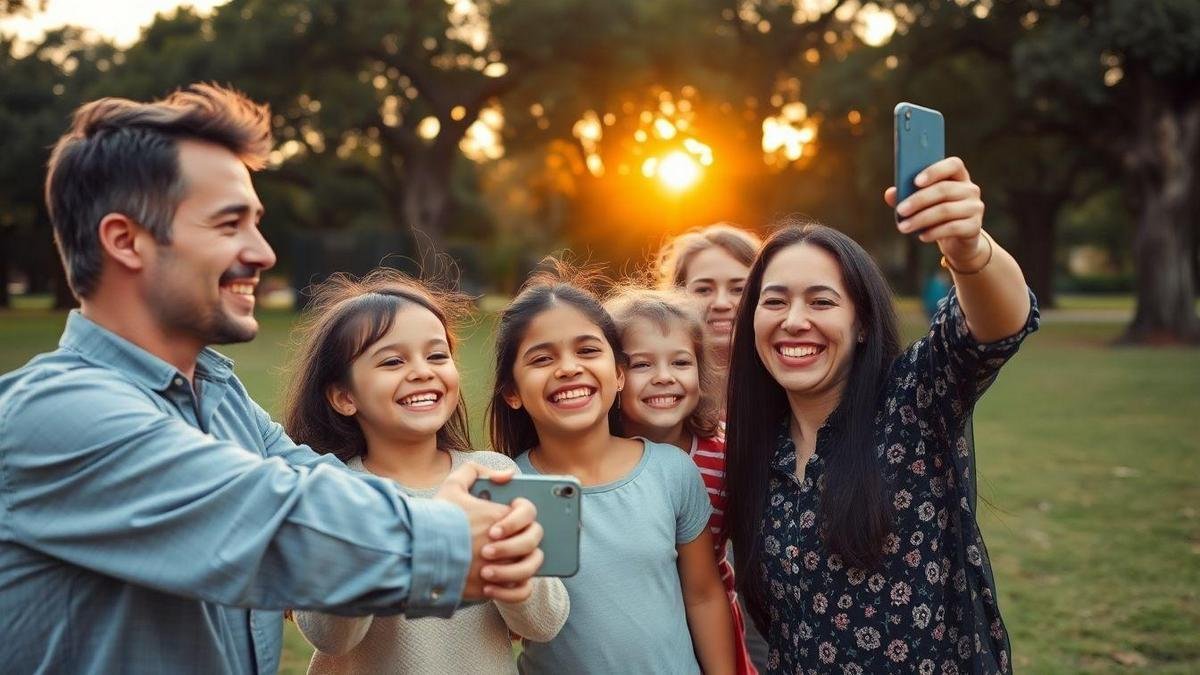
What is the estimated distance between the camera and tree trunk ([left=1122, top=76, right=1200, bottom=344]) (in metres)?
22.6

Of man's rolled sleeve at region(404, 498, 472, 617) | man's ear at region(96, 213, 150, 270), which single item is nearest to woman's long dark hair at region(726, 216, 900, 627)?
man's rolled sleeve at region(404, 498, 472, 617)

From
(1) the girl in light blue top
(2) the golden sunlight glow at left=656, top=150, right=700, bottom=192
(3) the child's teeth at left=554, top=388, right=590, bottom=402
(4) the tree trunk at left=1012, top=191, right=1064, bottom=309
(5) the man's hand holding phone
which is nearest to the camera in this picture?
(5) the man's hand holding phone

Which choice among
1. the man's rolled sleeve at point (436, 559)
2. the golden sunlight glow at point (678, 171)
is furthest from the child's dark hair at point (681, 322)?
the golden sunlight glow at point (678, 171)

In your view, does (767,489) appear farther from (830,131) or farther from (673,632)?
(830,131)

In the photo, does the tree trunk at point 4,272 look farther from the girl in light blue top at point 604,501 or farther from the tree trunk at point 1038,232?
the girl in light blue top at point 604,501

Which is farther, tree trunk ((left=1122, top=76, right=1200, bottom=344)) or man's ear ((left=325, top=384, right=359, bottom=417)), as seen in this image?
tree trunk ((left=1122, top=76, right=1200, bottom=344))

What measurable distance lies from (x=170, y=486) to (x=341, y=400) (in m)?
1.29

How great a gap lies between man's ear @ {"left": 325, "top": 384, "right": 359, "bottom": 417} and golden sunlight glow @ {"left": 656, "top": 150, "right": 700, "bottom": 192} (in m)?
32.0

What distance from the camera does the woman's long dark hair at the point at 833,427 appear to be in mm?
2695

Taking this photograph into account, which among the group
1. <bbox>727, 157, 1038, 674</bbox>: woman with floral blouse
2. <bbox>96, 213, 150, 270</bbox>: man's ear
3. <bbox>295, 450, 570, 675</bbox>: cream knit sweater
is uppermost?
<bbox>96, 213, 150, 270</bbox>: man's ear

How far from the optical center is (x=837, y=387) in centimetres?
300

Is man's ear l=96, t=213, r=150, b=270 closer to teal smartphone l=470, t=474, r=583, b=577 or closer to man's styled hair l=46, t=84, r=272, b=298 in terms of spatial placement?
man's styled hair l=46, t=84, r=272, b=298

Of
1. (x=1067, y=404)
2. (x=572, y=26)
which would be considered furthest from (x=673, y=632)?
(x=572, y=26)

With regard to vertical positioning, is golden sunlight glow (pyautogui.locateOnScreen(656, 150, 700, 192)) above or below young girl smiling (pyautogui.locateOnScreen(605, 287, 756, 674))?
above
